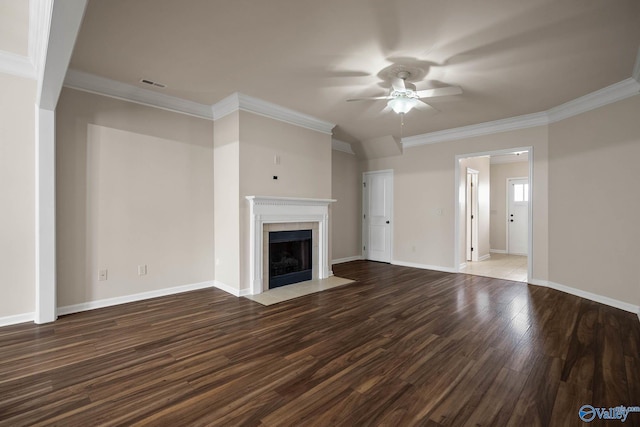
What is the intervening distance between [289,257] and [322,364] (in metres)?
2.73

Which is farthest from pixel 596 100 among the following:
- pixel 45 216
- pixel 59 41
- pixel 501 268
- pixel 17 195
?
pixel 17 195

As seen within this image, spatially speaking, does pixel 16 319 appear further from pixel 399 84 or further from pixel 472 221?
pixel 472 221

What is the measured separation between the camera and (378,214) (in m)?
6.93

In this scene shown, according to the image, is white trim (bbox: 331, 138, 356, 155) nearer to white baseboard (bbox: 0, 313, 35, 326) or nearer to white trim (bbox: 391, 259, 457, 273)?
white trim (bbox: 391, 259, 457, 273)

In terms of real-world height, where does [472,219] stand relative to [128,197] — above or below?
below

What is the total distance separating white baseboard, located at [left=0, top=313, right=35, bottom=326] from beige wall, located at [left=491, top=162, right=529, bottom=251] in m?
9.84

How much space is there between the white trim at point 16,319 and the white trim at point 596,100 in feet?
23.8

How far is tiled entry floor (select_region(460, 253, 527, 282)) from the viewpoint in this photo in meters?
5.52

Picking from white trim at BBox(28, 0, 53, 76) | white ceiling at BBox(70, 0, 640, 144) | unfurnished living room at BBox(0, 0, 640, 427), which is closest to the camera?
unfurnished living room at BBox(0, 0, 640, 427)

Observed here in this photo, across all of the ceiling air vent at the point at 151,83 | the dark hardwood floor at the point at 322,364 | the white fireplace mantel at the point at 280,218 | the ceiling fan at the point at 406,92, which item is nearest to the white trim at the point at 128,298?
the dark hardwood floor at the point at 322,364

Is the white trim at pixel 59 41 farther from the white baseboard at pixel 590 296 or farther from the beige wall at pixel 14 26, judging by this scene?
the white baseboard at pixel 590 296

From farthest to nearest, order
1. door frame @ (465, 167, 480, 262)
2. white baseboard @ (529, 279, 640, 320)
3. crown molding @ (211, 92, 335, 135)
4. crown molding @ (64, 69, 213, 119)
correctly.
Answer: door frame @ (465, 167, 480, 262), crown molding @ (211, 92, 335, 135), white baseboard @ (529, 279, 640, 320), crown molding @ (64, 69, 213, 119)

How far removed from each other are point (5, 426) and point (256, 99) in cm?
387

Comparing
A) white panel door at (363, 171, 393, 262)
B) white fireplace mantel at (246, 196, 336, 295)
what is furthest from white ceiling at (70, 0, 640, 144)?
white panel door at (363, 171, 393, 262)
